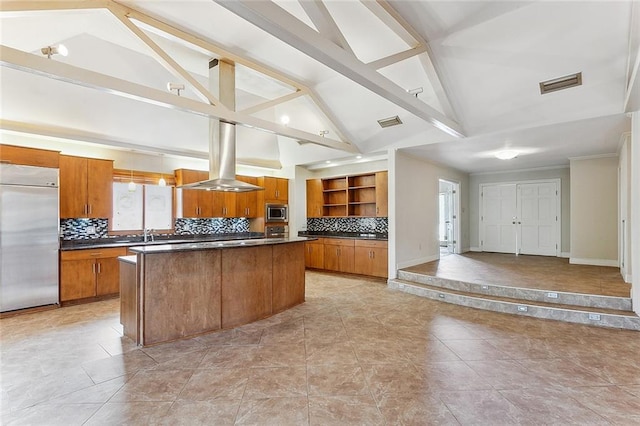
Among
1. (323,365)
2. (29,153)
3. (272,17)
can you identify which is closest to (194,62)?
(29,153)

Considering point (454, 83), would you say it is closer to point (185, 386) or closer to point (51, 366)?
point (185, 386)

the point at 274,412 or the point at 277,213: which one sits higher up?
the point at 277,213

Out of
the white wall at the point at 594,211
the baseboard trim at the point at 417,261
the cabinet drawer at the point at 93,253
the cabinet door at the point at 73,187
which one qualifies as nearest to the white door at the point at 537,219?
the white wall at the point at 594,211

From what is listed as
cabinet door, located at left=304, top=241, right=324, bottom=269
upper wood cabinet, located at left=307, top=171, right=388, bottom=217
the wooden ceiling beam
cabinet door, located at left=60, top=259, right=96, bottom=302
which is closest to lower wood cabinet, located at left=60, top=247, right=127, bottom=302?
cabinet door, located at left=60, top=259, right=96, bottom=302

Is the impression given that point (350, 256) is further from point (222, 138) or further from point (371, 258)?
point (222, 138)

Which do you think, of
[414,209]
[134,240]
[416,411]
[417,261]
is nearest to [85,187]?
[134,240]

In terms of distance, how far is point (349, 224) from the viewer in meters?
Answer: 7.99

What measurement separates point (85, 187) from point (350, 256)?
515 cm

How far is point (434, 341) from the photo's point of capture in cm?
334

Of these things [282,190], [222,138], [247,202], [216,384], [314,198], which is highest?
[222,138]

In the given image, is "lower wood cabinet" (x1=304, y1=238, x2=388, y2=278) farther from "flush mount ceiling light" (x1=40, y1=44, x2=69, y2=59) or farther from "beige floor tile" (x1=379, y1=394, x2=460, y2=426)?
"flush mount ceiling light" (x1=40, y1=44, x2=69, y2=59)

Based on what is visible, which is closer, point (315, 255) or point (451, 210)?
point (315, 255)

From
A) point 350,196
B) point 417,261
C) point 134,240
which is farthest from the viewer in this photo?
point 350,196

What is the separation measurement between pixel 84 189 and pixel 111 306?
1990mm
